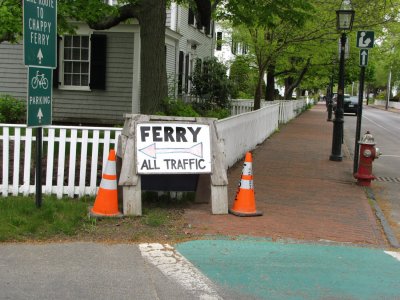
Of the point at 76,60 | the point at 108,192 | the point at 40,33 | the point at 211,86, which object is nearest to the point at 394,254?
the point at 108,192

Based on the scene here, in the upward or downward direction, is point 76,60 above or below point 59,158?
above

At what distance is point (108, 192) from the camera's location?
6176 millimetres

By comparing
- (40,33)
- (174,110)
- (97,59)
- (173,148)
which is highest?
(97,59)

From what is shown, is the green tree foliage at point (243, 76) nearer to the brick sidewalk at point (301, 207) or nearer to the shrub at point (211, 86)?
the shrub at point (211, 86)

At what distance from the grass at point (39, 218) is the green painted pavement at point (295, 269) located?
1431 mm

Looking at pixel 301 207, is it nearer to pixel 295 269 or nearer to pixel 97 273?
pixel 295 269

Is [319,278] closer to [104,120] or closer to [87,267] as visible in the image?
[87,267]

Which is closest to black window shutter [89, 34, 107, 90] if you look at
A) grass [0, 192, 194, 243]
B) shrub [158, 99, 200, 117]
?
shrub [158, 99, 200, 117]

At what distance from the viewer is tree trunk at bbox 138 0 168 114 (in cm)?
950

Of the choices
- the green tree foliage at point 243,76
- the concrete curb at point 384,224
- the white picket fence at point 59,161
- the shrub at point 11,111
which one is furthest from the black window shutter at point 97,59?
the concrete curb at point 384,224

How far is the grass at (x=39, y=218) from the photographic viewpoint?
18.2 feet

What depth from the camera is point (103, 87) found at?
1664 centimetres

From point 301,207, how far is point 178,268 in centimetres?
314

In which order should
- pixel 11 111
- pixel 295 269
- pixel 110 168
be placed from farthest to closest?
pixel 11 111
pixel 110 168
pixel 295 269
